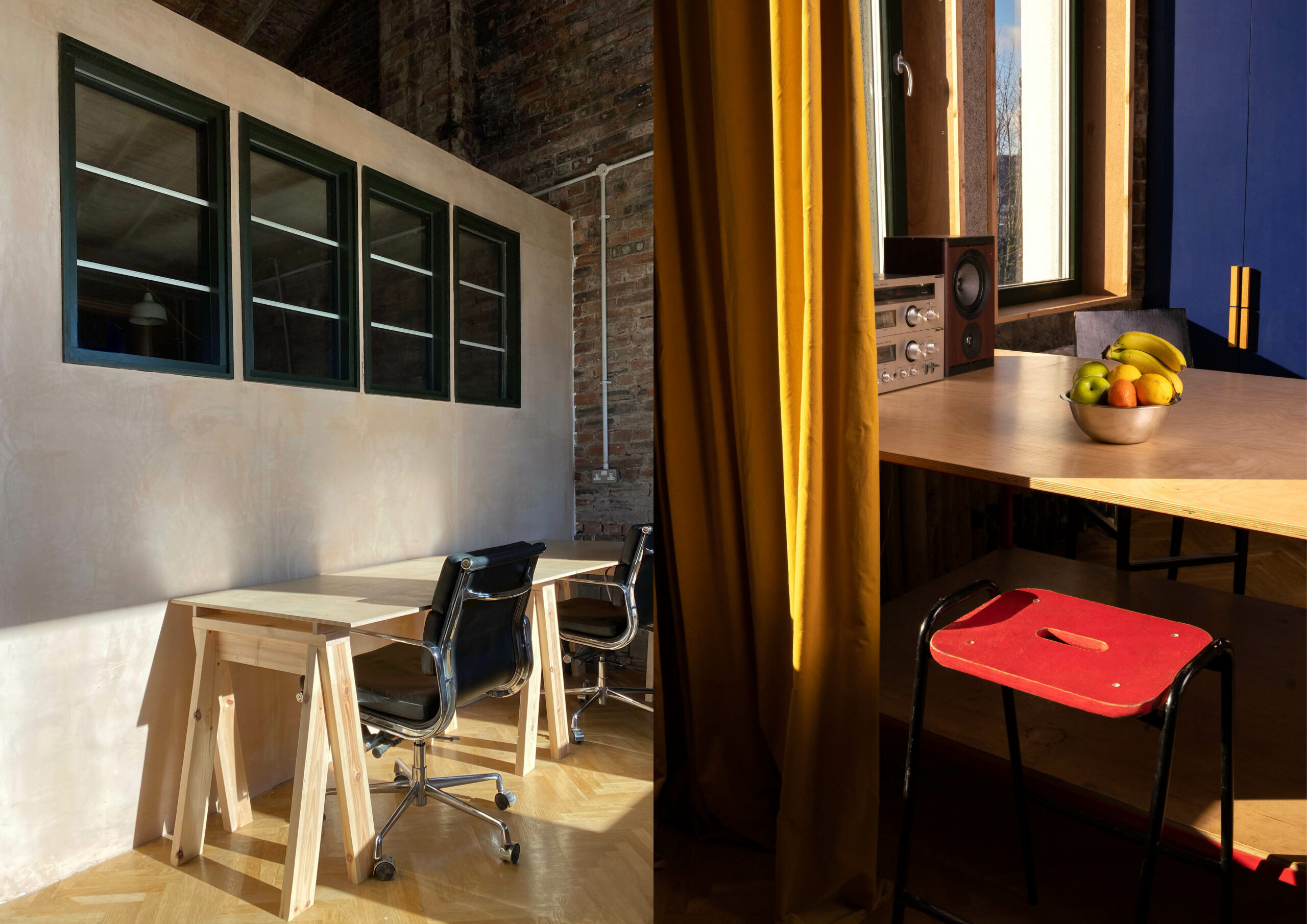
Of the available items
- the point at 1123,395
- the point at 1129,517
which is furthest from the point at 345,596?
the point at 1129,517

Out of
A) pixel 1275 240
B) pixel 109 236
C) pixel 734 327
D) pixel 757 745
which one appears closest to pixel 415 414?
pixel 109 236

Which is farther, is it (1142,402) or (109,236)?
(1142,402)

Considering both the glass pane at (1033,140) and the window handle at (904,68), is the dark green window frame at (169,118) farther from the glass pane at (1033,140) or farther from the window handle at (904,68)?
the glass pane at (1033,140)

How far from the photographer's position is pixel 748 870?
6.15 ft

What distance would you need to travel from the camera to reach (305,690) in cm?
81

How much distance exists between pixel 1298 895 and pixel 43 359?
261 cm

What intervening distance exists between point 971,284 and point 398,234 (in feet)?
6.44

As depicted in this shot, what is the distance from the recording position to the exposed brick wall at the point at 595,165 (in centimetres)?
107

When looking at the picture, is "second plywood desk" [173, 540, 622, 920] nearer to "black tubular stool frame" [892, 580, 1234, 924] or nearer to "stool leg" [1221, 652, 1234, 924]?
"black tubular stool frame" [892, 580, 1234, 924]

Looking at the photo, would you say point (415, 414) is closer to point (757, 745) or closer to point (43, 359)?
point (43, 359)

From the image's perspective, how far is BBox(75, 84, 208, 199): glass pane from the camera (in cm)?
69

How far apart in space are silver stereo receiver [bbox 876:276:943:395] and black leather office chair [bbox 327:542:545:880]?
135 centimetres

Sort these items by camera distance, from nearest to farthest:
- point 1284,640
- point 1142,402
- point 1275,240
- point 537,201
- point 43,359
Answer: point 43,359 < point 537,201 < point 1142,402 < point 1284,640 < point 1275,240

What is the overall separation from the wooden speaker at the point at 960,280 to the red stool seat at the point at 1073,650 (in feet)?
3.43
